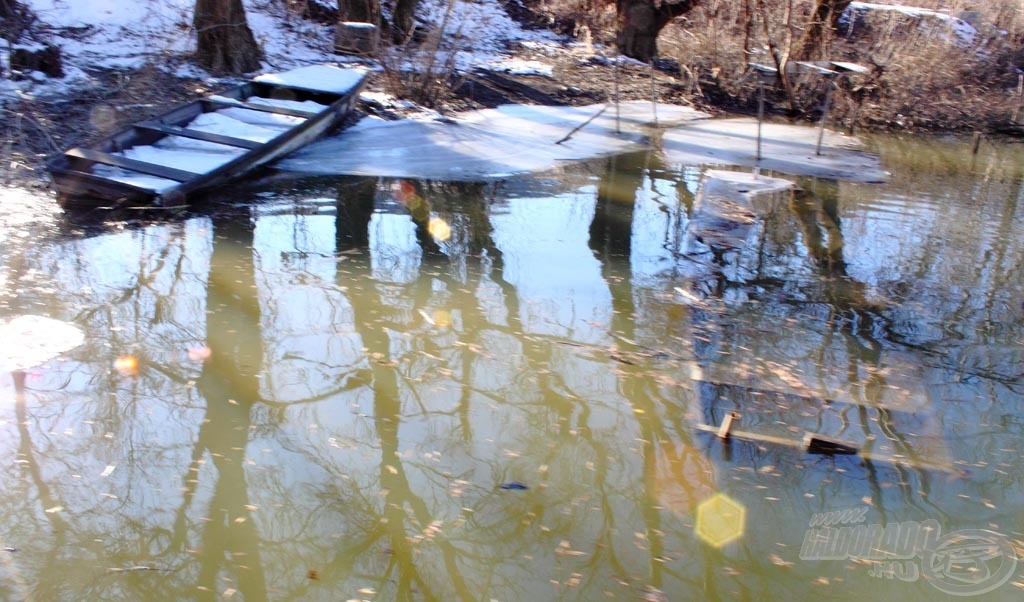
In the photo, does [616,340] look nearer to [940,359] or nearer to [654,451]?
[654,451]

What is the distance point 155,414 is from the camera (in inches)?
195

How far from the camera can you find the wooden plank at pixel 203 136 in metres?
9.60

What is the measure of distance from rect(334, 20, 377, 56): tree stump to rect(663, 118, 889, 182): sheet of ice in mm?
5850

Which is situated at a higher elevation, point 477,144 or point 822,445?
point 477,144

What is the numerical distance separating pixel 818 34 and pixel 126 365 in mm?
15046

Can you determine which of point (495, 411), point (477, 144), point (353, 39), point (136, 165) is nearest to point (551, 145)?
point (477, 144)

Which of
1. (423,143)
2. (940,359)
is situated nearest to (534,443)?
(940,359)

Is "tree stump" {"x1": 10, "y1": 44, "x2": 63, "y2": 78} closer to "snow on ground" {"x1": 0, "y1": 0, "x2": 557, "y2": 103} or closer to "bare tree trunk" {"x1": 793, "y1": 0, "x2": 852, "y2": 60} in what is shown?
"snow on ground" {"x1": 0, "y1": 0, "x2": 557, "y2": 103}

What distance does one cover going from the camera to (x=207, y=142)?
979 cm

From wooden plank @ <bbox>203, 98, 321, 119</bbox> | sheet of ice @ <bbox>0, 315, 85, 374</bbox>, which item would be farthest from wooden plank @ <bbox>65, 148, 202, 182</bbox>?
sheet of ice @ <bbox>0, 315, 85, 374</bbox>

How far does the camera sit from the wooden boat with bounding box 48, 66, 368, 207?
8.16 m

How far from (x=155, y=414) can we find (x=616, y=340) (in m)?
3.10

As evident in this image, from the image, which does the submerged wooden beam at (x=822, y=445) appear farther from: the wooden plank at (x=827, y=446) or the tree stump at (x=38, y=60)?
the tree stump at (x=38, y=60)

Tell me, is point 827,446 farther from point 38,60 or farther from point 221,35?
point 221,35
